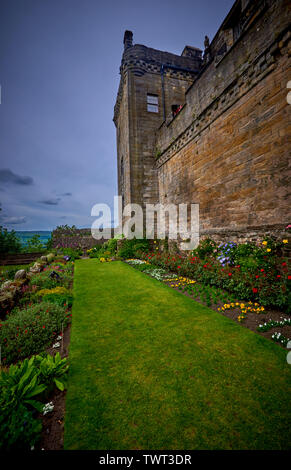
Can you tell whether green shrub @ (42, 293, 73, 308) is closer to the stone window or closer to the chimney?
the stone window

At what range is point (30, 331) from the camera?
3344 mm

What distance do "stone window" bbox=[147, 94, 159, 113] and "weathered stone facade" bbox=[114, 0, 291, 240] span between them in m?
3.83

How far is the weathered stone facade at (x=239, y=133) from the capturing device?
4.54 metres

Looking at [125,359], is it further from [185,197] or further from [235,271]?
[185,197]

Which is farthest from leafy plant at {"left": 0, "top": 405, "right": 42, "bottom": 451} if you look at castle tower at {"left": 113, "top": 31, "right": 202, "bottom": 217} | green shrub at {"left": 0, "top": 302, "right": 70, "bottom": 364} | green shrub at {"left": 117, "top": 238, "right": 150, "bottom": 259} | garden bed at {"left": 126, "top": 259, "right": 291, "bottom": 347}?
castle tower at {"left": 113, "top": 31, "right": 202, "bottom": 217}

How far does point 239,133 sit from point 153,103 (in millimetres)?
10817

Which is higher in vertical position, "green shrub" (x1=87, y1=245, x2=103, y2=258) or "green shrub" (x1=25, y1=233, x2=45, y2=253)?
"green shrub" (x1=25, y1=233, x2=45, y2=253)

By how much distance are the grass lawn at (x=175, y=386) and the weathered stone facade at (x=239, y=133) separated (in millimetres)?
3290

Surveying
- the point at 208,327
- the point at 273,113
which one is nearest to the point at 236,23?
the point at 273,113

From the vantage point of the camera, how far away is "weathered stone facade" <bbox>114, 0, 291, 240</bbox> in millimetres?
4543

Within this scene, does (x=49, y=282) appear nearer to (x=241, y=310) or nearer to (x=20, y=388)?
(x=20, y=388)

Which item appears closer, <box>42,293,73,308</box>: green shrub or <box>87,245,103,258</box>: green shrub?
<box>42,293,73,308</box>: green shrub

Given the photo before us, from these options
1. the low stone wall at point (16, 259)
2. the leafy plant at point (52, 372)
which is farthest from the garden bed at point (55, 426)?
the low stone wall at point (16, 259)
